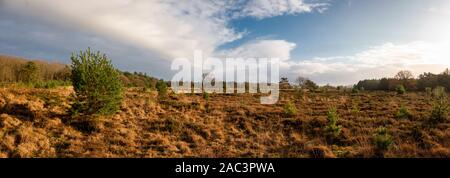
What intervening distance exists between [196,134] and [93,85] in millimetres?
5410

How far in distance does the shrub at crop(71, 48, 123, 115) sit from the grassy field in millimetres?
825

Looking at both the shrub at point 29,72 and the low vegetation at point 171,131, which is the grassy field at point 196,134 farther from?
the shrub at point 29,72

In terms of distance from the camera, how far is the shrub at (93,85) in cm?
1199

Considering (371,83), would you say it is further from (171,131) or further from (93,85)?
(93,85)

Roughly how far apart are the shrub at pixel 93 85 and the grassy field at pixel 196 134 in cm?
83

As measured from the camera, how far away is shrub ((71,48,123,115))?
1199 centimetres

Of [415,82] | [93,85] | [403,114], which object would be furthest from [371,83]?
[93,85]

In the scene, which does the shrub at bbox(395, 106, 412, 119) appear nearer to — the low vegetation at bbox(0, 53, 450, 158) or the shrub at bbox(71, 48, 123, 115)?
the low vegetation at bbox(0, 53, 450, 158)

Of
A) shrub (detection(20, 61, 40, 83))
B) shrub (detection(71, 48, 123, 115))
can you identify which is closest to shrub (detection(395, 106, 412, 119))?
shrub (detection(71, 48, 123, 115))

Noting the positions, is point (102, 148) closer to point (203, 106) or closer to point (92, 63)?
point (92, 63)

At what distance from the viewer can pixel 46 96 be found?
15086 mm

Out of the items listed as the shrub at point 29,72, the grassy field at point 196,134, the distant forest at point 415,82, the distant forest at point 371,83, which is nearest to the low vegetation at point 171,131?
the grassy field at point 196,134

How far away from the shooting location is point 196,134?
12531 mm
